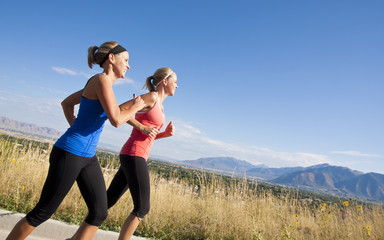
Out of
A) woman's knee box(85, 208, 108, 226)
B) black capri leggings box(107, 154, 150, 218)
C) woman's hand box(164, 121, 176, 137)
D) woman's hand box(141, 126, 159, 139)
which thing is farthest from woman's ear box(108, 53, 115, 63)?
woman's knee box(85, 208, 108, 226)

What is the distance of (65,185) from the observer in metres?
1.79

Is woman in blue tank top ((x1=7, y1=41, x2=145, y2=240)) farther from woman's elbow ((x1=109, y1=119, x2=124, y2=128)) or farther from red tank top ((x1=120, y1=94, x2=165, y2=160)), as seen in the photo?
red tank top ((x1=120, y1=94, x2=165, y2=160))

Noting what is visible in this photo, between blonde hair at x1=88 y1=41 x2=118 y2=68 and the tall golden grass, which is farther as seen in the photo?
the tall golden grass

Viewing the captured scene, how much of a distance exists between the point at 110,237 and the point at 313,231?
12.9ft

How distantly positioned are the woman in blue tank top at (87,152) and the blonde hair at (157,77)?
2.48 feet

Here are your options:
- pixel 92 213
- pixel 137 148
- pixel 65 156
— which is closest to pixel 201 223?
pixel 137 148

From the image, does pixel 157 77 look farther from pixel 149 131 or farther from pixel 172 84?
pixel 149 131

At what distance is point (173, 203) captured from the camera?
4723 millimetres

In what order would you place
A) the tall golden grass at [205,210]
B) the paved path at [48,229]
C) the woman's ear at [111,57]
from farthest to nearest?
the tall golden grass at [205,210], the paved path at [48,229], the woman's ear at [111,57]

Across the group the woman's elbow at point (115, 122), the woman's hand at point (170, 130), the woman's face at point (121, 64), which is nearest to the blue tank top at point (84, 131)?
the woman's elbow at point (115, 122)

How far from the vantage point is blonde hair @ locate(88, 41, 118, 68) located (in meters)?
2.09

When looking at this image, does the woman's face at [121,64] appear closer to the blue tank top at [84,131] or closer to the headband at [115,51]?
the headband at [115,51]

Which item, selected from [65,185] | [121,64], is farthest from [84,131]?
[121,64]

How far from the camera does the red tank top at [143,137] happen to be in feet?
7.99
